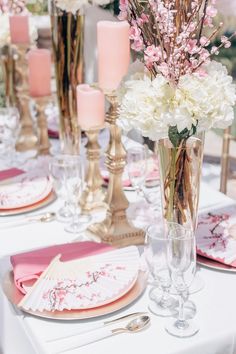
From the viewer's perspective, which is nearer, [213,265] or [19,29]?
[213,265]

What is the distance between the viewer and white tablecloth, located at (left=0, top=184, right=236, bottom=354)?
976 mm

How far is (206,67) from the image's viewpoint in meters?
1.07

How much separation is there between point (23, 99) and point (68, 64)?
0.41 m

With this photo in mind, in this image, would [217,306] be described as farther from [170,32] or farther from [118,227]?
[170,32]

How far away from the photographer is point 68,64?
5.64 ft

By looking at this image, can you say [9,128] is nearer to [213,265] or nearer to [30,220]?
[30,220]

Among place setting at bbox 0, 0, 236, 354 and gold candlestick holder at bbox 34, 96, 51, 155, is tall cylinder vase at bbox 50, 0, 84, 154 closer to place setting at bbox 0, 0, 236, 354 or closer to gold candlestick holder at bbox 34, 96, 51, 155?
gold candlestick holder at bbox 34, 96, 51, 155

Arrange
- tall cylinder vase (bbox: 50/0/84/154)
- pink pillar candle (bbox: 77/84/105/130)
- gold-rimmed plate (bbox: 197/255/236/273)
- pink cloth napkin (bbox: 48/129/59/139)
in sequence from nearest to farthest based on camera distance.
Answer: gold-rimmed plate (bbox: 197/255/236/273) < pink pillar candle (bbox: 77/84/105/130) < tall cylinder vase (bbox: 50/0/84/154) < pink cloth napkin (bbox: 48/129/59/139)

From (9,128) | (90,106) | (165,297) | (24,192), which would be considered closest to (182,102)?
(165,297)

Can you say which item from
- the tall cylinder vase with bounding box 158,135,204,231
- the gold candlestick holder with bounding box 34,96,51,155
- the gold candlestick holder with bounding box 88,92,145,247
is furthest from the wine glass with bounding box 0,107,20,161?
the tall cylinder vase with bounding box 158,135,204,231

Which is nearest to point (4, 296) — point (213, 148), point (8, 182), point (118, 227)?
point (118, 227)

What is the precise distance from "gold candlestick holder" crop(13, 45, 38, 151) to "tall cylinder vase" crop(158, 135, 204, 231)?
968 millimetres

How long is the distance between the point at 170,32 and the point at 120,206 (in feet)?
1.64

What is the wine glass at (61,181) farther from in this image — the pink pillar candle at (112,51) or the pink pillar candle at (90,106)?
the pink pillar candle at (112,51)
